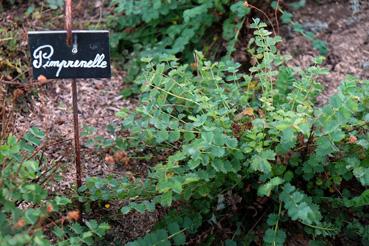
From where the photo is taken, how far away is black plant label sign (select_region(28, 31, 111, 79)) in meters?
2.34

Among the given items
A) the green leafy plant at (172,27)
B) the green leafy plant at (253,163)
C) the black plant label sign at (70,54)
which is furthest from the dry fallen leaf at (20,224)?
the green leafy plant at (172,27)

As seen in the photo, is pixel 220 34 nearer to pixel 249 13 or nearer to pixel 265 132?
pixel 249 13

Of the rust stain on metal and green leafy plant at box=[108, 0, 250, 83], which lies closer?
the rust stain on metal

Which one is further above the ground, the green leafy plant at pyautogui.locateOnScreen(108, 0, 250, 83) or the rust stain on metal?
the rust stain on metal

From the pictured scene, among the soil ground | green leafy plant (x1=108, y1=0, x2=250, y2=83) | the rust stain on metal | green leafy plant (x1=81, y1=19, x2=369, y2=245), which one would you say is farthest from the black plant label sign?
green leafy plant (x1=108, y1=0, x2=250, y2=83)

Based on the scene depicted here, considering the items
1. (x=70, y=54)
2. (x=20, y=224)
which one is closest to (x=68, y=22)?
(x=70, y=54)

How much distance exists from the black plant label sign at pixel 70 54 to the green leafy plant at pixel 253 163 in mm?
222

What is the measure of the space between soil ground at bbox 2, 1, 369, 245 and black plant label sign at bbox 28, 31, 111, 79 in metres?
0.41

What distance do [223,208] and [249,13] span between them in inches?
51.6

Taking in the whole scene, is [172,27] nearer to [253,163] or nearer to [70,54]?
[70,54]

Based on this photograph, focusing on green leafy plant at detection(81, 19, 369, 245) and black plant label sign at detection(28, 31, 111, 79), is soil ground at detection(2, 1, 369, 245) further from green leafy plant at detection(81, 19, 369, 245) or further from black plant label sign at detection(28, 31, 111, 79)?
black plant label sign at detection(28, 31, 111, 79)

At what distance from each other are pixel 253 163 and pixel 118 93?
51.3 inches

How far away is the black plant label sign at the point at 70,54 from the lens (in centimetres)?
234

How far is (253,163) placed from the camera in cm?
222
